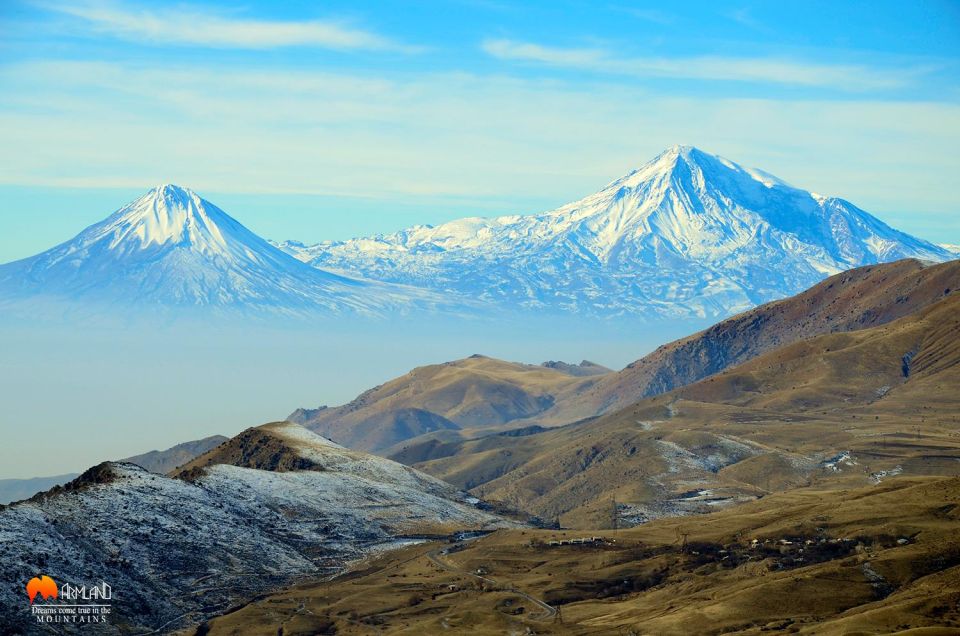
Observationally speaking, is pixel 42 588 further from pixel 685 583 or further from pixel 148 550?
pixel 685 583

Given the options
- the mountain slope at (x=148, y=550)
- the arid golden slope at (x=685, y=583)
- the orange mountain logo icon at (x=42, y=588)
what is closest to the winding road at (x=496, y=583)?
the arid golden slope at (x=685, y=583)

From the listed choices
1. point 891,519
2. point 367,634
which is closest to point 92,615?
point 367,634

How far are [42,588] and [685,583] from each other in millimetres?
78009

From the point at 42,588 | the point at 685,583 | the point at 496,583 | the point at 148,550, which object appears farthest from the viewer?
the point at 496,583

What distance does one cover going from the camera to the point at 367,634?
15275 cm

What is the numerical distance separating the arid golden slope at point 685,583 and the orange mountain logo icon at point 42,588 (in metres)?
17.5

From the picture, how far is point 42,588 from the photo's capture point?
148250 millimetres

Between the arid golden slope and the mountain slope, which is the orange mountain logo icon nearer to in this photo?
the mountain slope

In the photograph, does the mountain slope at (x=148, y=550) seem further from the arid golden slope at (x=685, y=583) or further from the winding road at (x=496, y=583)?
the winding road at (x=496, y=583)

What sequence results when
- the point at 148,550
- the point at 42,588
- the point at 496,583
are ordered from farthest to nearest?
the point at 496,583
the point at 148,550
the point at 42,588

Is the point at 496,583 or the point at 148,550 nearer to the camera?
the point at 148,550

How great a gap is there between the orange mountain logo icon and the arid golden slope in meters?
17.5

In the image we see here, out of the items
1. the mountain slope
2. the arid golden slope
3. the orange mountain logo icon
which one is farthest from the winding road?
the orange mountain logo icon

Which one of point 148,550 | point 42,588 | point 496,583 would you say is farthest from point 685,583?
point 42,588
